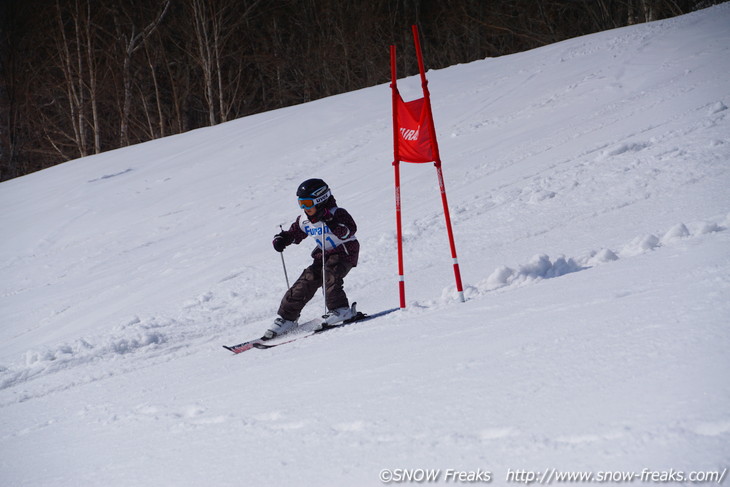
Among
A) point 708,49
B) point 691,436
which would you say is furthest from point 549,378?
point 708,49

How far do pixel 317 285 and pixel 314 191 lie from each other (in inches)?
33.8

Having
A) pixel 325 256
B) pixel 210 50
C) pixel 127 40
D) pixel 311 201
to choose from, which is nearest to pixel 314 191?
pixel 311 201

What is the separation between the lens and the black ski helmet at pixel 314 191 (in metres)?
5.50

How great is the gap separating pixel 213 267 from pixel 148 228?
134 inches

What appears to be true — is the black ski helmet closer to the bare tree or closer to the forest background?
the forest background

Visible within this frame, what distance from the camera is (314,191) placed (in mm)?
5523

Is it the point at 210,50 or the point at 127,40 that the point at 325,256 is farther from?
the point at 127,40

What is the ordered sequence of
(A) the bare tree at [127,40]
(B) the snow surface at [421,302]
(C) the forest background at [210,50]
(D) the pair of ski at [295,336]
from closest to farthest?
(B) the snow surface at [421,302] → (D) the pair of ski at [295,336] → (A) the bare tree at [127,40] → (C) the forest background at [210,50]

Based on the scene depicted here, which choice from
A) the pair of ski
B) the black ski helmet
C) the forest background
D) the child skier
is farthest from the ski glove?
the forest background

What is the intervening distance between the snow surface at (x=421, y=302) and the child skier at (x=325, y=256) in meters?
0.51

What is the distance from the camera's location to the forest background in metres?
25.3

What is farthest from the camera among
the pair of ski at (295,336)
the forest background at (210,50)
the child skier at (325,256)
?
the forest background at (210,50)

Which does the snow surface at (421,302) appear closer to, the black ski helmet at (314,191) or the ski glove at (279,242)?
the ski glove at (279,242)

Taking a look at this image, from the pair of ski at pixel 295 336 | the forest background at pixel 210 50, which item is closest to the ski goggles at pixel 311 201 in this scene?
the pair of ski at pixel 295 336
